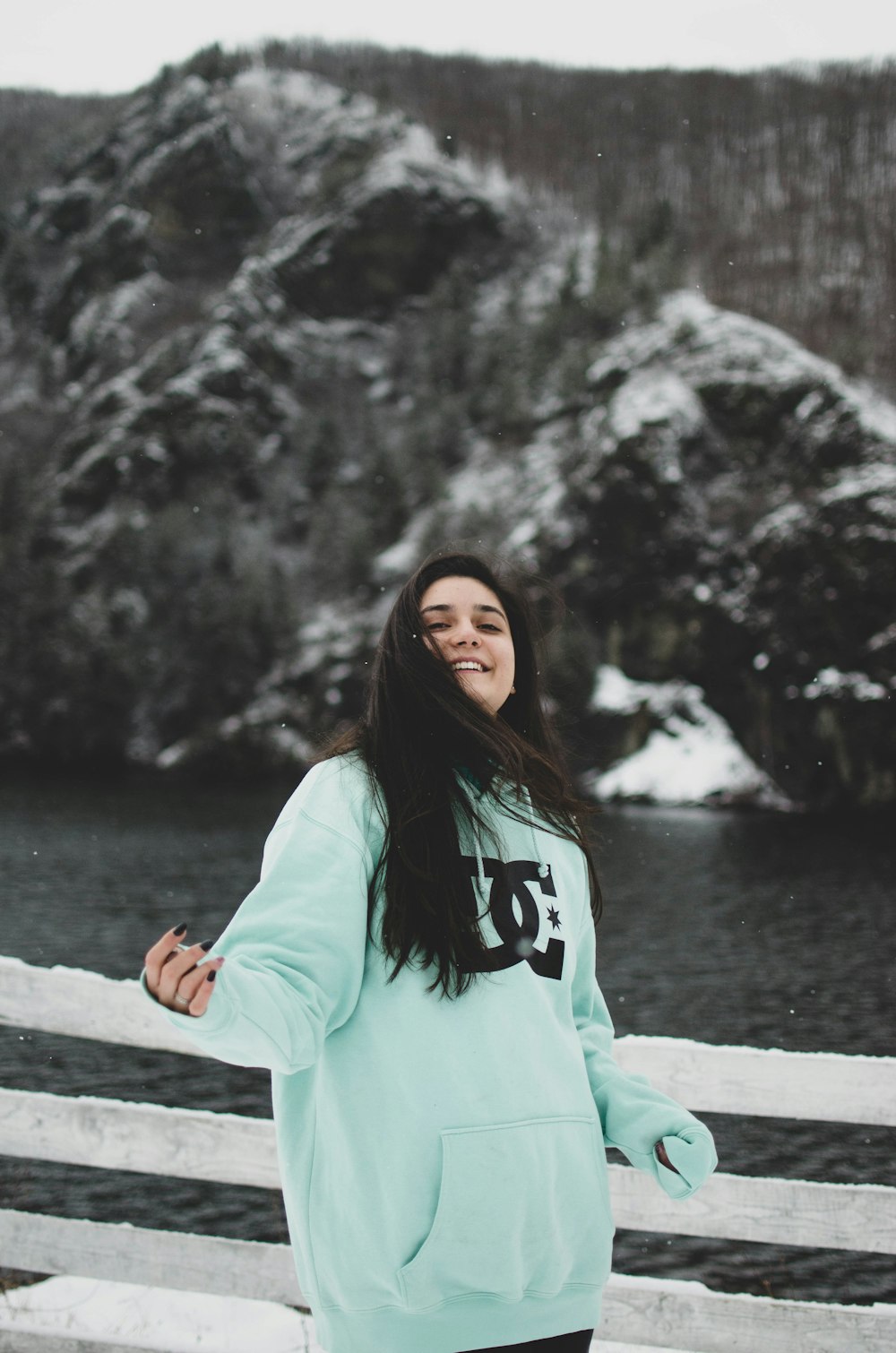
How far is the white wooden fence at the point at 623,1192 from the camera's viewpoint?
2.72 metres

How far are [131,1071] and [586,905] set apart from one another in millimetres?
11295

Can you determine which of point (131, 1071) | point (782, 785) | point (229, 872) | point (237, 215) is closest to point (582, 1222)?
point (131, 1071)

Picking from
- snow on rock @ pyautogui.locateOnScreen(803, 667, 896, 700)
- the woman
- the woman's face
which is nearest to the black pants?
the woman

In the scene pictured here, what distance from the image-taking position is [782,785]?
54.4 m

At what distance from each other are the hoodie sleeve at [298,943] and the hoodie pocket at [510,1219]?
0.95 feet

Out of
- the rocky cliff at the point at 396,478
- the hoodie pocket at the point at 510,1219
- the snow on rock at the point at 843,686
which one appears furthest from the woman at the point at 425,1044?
the snow on rock at the point at 843,686

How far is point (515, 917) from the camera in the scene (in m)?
1.76

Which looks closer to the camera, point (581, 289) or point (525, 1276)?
point (525, 1276)

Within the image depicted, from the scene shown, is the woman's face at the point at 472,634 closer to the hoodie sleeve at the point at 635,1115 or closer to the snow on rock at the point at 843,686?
the hoodie sleeve at the point at 635,1115

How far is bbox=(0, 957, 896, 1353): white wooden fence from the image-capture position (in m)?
2.72

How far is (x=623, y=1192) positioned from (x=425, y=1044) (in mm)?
1629

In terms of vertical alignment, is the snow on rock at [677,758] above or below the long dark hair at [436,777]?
below

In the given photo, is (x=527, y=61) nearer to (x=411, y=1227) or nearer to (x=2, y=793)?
(x=2, y=793)

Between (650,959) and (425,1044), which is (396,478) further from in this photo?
(425,1044)
